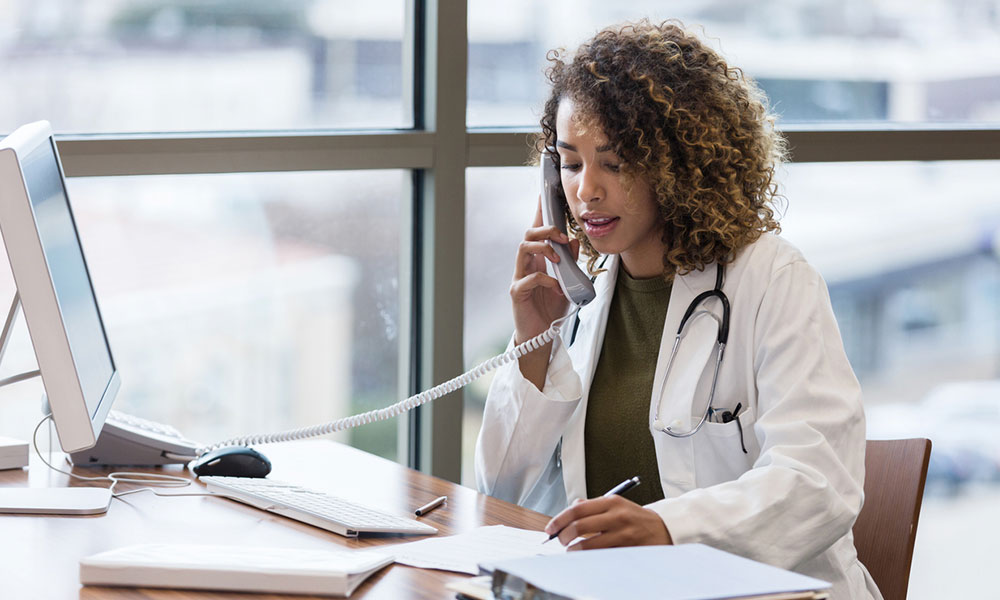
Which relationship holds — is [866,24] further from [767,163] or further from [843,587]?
[843,587]

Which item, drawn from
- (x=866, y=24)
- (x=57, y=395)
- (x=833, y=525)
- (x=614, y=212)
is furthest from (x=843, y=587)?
(x=866, y=24)

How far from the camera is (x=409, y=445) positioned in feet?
9.02

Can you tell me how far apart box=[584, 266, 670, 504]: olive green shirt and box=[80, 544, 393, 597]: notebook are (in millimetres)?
651

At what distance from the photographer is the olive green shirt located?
1.81m

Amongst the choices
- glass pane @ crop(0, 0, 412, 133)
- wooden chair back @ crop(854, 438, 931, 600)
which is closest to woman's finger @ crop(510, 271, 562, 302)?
wooden chair back @ crop(854, 438, 931, 600)

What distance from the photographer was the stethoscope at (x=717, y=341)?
1.69 metres

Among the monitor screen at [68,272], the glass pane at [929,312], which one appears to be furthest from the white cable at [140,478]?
the glass pane at [929,312]

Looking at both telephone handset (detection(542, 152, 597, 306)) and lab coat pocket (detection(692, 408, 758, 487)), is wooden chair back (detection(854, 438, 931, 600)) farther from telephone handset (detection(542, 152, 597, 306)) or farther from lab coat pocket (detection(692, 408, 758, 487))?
telephone handset (detection(542, 152, 597, 306))

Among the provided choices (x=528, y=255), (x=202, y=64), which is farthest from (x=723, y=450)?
(x=202, y=64)

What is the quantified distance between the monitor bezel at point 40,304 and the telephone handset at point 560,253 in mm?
830

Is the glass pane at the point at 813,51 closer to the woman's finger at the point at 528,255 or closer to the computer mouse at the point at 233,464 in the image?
the woman's finger at the point at 528,255

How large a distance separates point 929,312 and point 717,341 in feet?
5.75

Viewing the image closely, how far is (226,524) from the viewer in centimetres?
151

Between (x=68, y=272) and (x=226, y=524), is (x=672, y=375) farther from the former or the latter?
(x=68, y=272)
